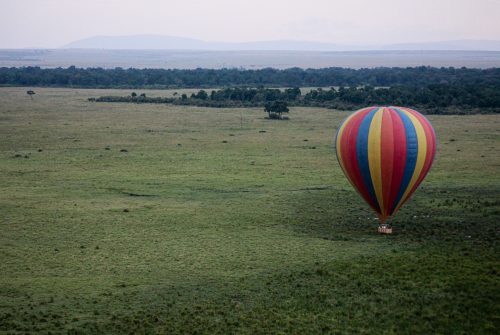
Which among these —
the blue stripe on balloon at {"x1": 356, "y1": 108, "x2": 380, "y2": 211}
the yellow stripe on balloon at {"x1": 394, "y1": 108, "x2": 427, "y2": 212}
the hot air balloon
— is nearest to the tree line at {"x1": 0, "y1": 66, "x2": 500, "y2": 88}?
the hot air balloon

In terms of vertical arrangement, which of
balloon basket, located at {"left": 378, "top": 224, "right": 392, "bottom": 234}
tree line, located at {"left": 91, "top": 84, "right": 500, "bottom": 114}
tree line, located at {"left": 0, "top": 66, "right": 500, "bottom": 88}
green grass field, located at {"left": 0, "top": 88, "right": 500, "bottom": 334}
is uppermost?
tree line, located at {"left": 0, "top": 66, "right": 500, "bottom": 88}

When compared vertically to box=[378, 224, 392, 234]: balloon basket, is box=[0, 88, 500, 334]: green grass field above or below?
below

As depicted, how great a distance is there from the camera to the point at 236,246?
24000mm

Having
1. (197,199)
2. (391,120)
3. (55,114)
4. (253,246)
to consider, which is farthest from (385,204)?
(55,114)

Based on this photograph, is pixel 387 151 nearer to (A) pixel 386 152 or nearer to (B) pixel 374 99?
(A) pixel 386 152

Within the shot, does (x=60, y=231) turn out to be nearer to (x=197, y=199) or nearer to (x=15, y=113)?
(x=197, y=199)

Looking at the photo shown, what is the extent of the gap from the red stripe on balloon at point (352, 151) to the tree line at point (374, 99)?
48.0 m

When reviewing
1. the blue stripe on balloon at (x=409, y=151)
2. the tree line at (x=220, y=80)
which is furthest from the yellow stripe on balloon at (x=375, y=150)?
the tree line at (x=220, y=80)

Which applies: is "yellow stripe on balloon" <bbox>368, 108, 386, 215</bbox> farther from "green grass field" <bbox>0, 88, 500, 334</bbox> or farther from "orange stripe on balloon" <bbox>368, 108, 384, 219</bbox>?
"green grass field" <bbox>0, 88, 500, 334</bbox>

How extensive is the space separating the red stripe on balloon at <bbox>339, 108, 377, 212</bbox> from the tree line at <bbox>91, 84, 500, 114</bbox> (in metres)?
48.0

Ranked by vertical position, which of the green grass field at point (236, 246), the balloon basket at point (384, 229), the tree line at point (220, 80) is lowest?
the green grass field at point (236, 246)

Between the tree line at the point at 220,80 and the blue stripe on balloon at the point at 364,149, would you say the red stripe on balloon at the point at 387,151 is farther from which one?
the tree line at the point at 220,80

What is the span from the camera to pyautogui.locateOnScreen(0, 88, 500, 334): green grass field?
17.3 m

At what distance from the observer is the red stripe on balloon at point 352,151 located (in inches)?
961
